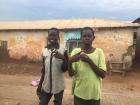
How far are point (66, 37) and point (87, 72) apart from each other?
45.0 feet

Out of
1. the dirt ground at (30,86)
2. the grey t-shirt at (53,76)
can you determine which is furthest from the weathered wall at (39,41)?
the grey t-shirt at (53,76)

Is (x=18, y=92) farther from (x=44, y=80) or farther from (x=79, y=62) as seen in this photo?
(x=79, y=62)

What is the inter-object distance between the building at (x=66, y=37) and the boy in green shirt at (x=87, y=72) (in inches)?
487

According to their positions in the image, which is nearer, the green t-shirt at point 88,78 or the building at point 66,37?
the green t-shirt at point 88,78

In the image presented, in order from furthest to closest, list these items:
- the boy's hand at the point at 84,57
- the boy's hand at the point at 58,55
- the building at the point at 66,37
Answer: the building at the point at 66,37 → the boy's hand at the point at 58,55 → the boy's hand at the point at 84,57

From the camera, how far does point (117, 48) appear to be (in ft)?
54.7

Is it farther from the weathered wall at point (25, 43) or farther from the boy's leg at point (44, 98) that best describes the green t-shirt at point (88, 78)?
the weathered wall at point (25, 43)

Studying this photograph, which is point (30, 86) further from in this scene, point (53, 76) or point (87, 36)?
point (87, 36)

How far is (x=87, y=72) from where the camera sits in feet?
13.3

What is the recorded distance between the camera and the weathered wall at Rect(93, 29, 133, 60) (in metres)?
16.4

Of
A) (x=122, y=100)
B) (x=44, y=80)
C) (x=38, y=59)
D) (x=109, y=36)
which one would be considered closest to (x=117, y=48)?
(x=109, y=36)

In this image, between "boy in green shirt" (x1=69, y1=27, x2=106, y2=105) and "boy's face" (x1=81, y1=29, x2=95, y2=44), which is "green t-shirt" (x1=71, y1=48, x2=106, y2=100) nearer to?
"boy in green shirt" (x1=69, y1=27, x2=106, y2=105)

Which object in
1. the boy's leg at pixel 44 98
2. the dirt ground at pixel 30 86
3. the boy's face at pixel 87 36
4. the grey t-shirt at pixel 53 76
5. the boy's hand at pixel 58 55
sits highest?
the boy's face at pixel 87 36

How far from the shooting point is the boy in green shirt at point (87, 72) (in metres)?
4.03
